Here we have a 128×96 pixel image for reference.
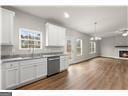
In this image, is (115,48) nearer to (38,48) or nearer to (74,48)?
(74,48)

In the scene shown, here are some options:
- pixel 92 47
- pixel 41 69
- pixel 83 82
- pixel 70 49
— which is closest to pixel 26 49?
pixel 41 69

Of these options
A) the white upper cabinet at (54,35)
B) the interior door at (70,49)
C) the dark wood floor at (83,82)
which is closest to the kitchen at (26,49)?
the white upper cabinet at (54,35)

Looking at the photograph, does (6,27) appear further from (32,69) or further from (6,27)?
(32,69)

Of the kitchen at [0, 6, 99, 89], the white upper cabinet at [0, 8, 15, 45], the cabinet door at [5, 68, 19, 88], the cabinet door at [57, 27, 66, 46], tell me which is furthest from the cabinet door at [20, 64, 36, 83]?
the cabinet door at [57, 27, 66, 46]

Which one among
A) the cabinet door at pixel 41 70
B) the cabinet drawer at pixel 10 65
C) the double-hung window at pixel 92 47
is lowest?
the cabinet door at pixel 41 70

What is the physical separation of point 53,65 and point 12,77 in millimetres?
2138

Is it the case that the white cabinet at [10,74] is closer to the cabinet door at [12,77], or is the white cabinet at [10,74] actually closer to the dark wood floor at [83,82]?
the cabinet door at [12,77]

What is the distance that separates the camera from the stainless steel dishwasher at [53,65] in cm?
502

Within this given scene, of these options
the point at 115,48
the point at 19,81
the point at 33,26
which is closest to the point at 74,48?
the point at 33,26

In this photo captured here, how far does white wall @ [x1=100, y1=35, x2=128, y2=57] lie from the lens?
42.7ft

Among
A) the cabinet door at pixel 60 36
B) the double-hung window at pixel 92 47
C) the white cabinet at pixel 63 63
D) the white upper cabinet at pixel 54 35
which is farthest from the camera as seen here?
the double-hung window at pixel 92 47

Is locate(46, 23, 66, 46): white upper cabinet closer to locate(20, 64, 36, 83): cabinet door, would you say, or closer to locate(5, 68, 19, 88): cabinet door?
locate(20, 64, 36, 83): cabinet door

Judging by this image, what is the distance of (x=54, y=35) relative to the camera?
5.94m

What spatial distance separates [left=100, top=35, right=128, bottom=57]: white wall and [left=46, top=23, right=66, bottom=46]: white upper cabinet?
8.61 m
